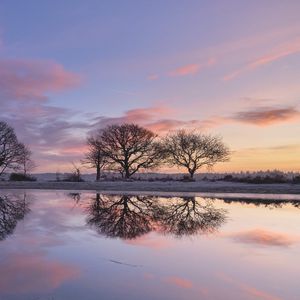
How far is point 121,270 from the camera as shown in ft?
30.8

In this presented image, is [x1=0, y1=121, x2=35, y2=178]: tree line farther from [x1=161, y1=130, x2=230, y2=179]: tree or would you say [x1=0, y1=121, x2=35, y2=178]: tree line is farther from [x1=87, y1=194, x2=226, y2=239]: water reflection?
[x1=87, y1=194, x2=226, y2=239]: water reflection

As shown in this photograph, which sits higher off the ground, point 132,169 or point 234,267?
point 132,169

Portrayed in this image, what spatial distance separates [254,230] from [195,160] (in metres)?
56.2

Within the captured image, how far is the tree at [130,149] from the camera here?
7262 centimetres

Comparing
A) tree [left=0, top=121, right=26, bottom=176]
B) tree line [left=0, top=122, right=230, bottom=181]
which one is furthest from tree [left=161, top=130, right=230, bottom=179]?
tree [left=0, top=121, right=26, bottom=176]

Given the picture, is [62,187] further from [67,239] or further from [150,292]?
[150,292]

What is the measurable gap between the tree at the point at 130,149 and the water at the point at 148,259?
53.4 m

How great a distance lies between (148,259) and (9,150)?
7591 centimetres

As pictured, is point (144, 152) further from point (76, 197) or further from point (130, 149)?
point (76, 197)

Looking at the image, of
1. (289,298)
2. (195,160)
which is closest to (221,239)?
(289,298)

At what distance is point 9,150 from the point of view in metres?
81.8

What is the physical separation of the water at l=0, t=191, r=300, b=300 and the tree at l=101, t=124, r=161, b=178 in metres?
53.4

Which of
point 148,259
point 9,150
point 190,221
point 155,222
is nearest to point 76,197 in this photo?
point 155,222

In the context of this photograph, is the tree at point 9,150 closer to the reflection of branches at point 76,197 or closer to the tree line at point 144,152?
the tree line at point 144,152
